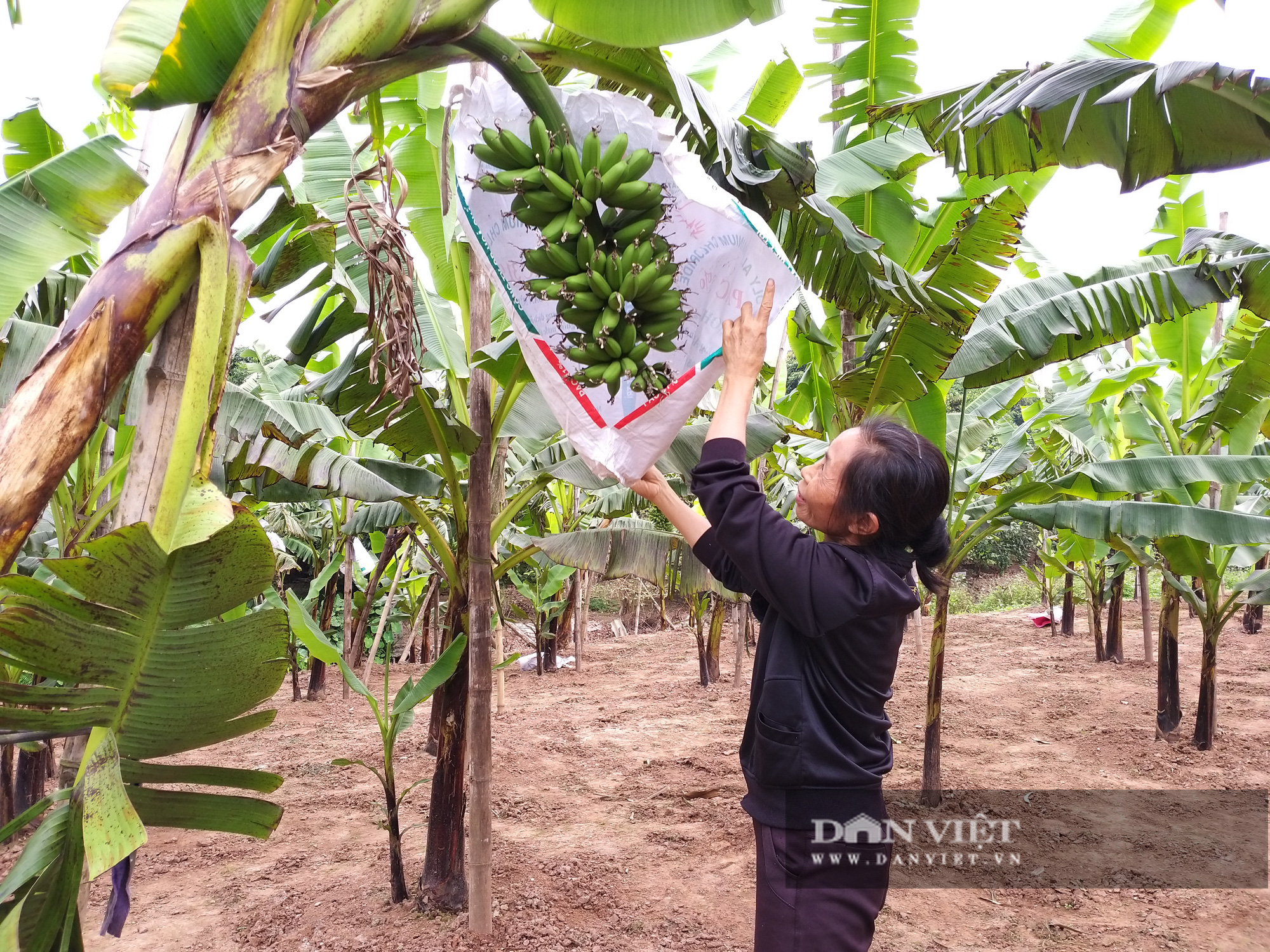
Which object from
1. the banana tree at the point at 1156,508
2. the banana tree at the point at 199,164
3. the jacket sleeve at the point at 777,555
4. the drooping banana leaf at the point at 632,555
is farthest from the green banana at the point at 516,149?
the banana tree at the point at 1156,508

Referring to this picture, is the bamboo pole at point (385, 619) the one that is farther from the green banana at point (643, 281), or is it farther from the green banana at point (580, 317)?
the green banana at point (643, 281)

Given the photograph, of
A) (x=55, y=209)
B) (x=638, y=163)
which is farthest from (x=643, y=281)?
(x=55, y=209)

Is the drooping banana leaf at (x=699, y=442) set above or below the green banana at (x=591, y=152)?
below

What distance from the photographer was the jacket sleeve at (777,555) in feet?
5.15

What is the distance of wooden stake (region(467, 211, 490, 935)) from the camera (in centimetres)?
320

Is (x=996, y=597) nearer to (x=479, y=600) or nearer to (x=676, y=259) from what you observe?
(x=479, y=600)

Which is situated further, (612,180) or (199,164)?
(612,180)

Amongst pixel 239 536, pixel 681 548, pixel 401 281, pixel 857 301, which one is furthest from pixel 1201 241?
pixel 239 536

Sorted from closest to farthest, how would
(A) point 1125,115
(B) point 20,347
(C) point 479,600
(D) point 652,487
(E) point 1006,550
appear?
(D) point 652,487
(A) point 1125,115
(B) point 20,347
(C) point 479,600
(E) point 1006,550

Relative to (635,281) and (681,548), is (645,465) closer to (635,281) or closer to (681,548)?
(635,281)

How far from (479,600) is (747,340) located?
6.43 feet

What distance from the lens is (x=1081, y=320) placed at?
3.82 m

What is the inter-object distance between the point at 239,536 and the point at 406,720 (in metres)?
2.85

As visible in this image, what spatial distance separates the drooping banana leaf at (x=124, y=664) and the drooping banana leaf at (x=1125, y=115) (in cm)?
207
